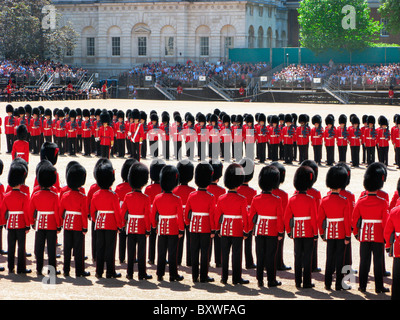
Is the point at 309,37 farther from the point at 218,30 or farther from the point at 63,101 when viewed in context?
the point at 63,101

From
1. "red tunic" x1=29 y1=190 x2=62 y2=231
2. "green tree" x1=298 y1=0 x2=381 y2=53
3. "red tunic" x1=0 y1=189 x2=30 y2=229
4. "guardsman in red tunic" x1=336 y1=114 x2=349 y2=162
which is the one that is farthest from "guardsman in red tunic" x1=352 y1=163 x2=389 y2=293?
"green tree" x1=298 y1=0 x2=381 y2=53

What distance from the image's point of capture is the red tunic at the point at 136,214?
7.99 metres

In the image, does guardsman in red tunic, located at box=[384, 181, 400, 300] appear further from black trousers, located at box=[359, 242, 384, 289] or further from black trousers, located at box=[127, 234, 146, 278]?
black trousers, located at box=[127, 234, 146, 278]

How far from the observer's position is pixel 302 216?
7.74 m

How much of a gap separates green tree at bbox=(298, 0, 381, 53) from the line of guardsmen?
3482 cm

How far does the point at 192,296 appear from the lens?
7.23 m

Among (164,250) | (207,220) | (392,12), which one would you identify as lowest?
(164,250)

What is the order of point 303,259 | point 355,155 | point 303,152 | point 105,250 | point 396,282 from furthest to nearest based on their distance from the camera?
point 303,152
point 355,155
point 105,250
point 303,259
point 396,282

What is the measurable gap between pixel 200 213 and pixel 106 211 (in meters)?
1.02

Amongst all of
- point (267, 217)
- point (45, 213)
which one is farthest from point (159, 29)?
point (267, 217)

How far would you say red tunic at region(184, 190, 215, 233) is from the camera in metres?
7.94

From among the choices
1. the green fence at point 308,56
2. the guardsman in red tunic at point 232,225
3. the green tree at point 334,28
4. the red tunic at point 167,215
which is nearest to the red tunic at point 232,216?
the guardsman in red tunic at point 232,225

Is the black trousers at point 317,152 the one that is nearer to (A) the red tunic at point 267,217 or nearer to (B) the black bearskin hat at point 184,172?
(B) the black bearskin hat at point 184,172

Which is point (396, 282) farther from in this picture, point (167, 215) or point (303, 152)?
point (303, 152)
